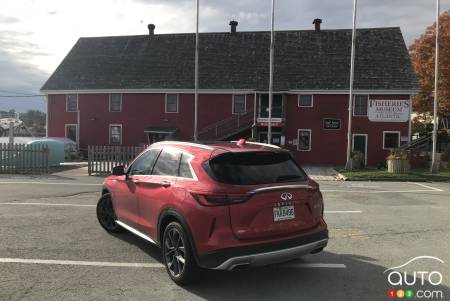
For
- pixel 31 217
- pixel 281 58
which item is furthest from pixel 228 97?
pixel 31 217

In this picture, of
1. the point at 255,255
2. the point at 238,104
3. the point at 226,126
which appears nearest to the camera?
the point at 255,255

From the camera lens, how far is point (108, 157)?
20.4 m

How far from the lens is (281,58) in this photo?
34.1m

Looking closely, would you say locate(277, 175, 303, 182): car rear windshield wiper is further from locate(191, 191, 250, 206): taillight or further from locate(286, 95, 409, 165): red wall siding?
locate(286, 95, 409, 165): red wall siding

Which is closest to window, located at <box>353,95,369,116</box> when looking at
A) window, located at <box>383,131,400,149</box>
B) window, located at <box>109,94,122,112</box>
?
window, located at <box>383,131,400,149</box>

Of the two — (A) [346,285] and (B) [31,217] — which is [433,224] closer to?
(A) [346,285]

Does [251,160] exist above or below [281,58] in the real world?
below

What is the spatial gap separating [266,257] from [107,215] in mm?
3942

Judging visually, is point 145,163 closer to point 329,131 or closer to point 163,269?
point 163,269

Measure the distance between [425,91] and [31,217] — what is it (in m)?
35.0

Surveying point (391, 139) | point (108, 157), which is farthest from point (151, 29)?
point (391, 139)

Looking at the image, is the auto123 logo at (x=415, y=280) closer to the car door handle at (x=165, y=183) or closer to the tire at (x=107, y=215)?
the car door handle at (x=165, y=183)

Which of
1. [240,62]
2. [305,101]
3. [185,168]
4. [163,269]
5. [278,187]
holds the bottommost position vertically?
[163,269]

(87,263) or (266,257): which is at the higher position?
(266,257)
